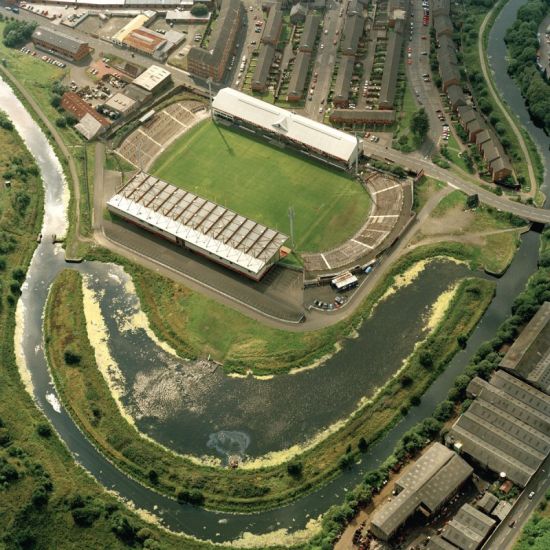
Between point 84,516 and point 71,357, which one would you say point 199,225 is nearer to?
point 71,357

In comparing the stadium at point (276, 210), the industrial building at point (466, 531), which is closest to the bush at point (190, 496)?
the industrial building at point (466, 531)

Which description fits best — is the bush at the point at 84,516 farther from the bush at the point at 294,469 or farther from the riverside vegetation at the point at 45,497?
the bush at the point at 294,469

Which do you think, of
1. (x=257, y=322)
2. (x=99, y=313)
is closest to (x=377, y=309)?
(x=257, y=322)

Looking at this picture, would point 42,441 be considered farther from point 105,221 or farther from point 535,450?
point 535,450

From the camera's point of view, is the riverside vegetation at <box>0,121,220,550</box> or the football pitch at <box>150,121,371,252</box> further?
the football pitch at <box>150,121,371,252</box>

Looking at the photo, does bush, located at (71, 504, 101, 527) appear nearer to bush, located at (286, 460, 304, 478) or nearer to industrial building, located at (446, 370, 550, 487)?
bush, located at (286, 460, 304, 478)

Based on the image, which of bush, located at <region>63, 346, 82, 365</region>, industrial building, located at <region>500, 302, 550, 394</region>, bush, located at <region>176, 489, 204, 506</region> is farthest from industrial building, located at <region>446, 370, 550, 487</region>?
bush, located at <region>63, 346, 82, 365</region>

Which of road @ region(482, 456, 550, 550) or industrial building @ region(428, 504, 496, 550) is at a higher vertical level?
road @ region(482, 456, 550, 550)
